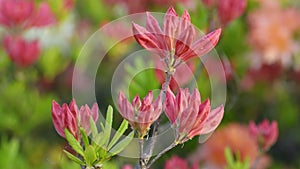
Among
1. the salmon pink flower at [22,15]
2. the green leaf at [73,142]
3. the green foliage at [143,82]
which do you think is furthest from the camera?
the salmon pink flower at [22,15]

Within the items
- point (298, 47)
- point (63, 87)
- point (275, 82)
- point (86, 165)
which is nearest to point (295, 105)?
point (275, 82)

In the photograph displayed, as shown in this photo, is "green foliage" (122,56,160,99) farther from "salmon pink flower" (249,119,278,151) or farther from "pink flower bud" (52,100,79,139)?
"pink flower bud" (52,100,79,139)

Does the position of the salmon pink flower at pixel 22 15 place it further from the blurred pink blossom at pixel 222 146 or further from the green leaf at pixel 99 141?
the green leaf at pixel 99 141

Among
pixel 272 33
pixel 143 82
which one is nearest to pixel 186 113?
pixel 143 82

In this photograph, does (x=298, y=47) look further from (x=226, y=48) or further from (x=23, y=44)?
(x=23, y=44)

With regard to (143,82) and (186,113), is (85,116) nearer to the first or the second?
(186,113)

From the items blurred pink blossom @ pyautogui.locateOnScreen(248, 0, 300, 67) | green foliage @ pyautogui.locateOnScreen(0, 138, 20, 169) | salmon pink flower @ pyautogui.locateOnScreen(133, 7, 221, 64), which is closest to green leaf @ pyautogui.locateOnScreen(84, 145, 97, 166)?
salmon pink flower @ pyautogui.locateOnScreen(133, 7, 221, 64)

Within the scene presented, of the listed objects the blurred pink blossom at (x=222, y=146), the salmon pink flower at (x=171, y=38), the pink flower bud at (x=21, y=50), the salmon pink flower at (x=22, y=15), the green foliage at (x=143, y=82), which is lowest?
the blurred pink blossom at (x=222, y=146)

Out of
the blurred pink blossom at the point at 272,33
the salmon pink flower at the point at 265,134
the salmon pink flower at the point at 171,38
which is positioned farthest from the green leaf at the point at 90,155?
the blurred pink blossom at the point at 272,33
